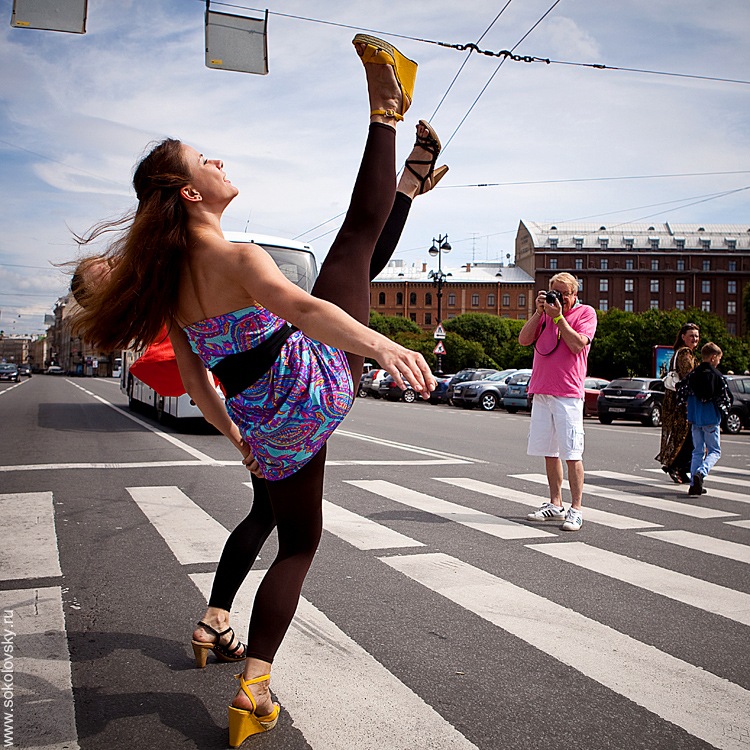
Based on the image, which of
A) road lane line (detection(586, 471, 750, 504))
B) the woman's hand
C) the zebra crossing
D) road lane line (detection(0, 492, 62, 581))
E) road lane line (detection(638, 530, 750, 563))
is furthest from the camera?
→ road lane line (detection(586, 471, 750, 504))

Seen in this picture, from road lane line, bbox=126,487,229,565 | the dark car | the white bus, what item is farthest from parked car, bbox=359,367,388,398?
road lane line, bbox=126,487,229,565

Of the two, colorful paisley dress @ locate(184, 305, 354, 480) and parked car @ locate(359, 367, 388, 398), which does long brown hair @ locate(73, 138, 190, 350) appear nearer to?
colorful paisley dress @ locate(184, 305, 354, 480)

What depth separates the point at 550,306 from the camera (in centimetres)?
609

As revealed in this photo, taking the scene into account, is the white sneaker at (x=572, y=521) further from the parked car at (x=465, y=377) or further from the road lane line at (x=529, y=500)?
the parked car at (x=465, y=377)

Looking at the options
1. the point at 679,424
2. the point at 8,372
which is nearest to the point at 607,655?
the point at 679,424

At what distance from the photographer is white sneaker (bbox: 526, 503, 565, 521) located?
6.41 m

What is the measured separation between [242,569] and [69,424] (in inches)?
577

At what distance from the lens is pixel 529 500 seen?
24.6ft

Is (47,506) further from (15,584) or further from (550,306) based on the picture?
(550,306)

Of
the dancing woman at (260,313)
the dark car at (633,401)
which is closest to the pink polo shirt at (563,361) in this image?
the dancing woman at (260,313)

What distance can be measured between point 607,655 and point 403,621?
3.05ft

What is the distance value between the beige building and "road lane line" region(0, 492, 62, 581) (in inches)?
3937

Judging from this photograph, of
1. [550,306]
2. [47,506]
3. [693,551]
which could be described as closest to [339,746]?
[693,551]

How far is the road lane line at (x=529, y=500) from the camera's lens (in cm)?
645
